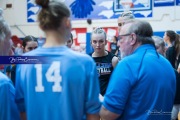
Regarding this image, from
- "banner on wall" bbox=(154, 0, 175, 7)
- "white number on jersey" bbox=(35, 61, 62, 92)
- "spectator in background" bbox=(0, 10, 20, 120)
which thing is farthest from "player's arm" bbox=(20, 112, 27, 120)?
"banner on wall" bbox=(154, 0, 175, 7)

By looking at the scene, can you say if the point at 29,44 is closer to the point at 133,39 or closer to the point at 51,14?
the point at 133,39

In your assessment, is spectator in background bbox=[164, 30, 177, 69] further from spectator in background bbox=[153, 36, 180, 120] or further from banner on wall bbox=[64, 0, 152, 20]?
banner on wall bbox=[64, 0, 152, 20]

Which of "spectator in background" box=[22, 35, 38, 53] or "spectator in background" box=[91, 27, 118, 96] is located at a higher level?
"spectator in background" box=[22, 35, 38, 53]

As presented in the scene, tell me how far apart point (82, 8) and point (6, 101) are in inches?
327

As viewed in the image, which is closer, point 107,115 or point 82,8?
point 107,115

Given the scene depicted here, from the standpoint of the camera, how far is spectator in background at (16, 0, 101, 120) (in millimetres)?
1486

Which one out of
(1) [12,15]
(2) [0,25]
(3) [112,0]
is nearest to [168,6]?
(3) [112,0]

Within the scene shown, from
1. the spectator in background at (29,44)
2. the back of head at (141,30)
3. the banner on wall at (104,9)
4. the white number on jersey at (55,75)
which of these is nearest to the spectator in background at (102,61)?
the spectator in background at (29,44)

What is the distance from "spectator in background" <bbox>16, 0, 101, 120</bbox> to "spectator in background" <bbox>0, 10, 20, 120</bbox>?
0.09m

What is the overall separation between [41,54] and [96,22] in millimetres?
8071

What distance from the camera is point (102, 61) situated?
347 centimetres

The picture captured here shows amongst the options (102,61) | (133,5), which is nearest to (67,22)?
(102,61)

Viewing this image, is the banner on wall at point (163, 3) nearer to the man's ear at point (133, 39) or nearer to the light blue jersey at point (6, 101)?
the man's ear at point (133, 39)

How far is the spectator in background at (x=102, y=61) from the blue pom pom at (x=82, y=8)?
607 centimetres
